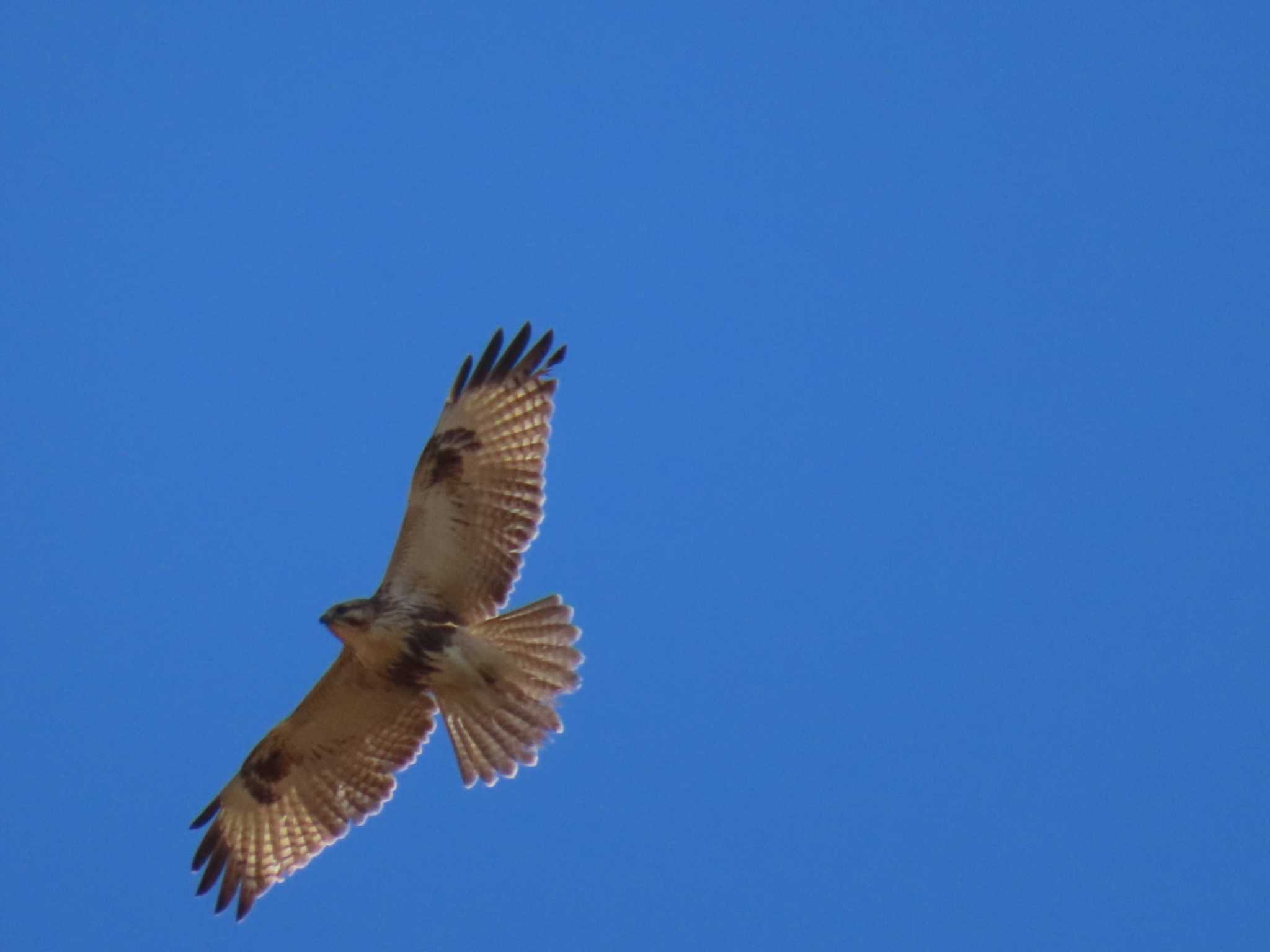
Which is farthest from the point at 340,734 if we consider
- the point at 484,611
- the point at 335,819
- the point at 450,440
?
the point at 450,440

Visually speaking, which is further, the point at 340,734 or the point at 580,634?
the point at 340,734

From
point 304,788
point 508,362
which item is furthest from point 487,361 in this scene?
point 304,788

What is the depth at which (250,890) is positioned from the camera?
8102 millimetres

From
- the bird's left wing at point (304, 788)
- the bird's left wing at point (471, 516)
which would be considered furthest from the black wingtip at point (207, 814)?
the bird's left wing at point (471, 516)

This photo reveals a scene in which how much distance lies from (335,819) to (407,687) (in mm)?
786

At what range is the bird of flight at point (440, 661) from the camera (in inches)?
297

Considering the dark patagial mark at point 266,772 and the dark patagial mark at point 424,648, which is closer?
the dark patagial mark at point 424,648

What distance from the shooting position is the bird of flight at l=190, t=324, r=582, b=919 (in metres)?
7.55

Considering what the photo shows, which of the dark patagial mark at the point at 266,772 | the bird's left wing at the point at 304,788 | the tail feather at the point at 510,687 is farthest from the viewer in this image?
the dark patagial mark at the point at 266,772

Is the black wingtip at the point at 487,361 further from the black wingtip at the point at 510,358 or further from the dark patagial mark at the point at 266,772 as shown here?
the dark patagial mark at the point at 266,772

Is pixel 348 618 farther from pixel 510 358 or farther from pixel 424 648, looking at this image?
pixel 510 358

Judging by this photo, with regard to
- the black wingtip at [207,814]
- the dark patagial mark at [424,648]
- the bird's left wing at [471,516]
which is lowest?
A: the black wingtip at [207,814]

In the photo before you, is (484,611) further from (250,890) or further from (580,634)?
(250,890)

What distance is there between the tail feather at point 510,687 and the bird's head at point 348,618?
0.43 meters
